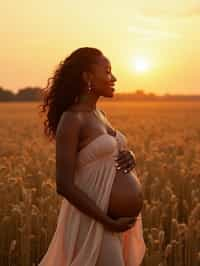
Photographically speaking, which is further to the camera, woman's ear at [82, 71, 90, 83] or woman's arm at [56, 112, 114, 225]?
woman's ear at [82, 71, 90, 83]

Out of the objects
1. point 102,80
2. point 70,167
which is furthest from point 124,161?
point 102,80

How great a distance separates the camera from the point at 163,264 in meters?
5.21

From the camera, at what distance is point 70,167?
3316mm

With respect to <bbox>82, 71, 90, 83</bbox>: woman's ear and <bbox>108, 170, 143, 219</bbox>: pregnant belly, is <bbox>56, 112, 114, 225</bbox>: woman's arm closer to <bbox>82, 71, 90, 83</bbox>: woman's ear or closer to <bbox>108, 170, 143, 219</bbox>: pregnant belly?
<bbox>108, 170, 143, 219</bbox>: pregnant belly

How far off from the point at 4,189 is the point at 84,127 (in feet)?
→ 11.5

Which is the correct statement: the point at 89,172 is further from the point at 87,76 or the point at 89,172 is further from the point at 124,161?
the point at 87,76

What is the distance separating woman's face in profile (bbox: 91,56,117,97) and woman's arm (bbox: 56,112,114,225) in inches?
6.7

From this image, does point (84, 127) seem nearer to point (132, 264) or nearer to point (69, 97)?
point (69, 97)

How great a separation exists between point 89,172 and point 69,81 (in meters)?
0.44

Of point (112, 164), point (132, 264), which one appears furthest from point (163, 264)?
point (112, 164)

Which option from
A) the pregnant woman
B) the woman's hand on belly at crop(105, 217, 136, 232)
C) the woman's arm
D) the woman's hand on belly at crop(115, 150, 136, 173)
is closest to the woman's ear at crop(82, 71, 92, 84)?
the pregnant woman

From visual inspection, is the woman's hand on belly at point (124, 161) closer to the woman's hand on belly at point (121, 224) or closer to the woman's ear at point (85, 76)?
the woman's hand on belly at point (121, 224)

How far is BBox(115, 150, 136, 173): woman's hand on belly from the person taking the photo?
343 cm

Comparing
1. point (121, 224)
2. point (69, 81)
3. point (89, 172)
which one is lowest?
point (121, 224)
